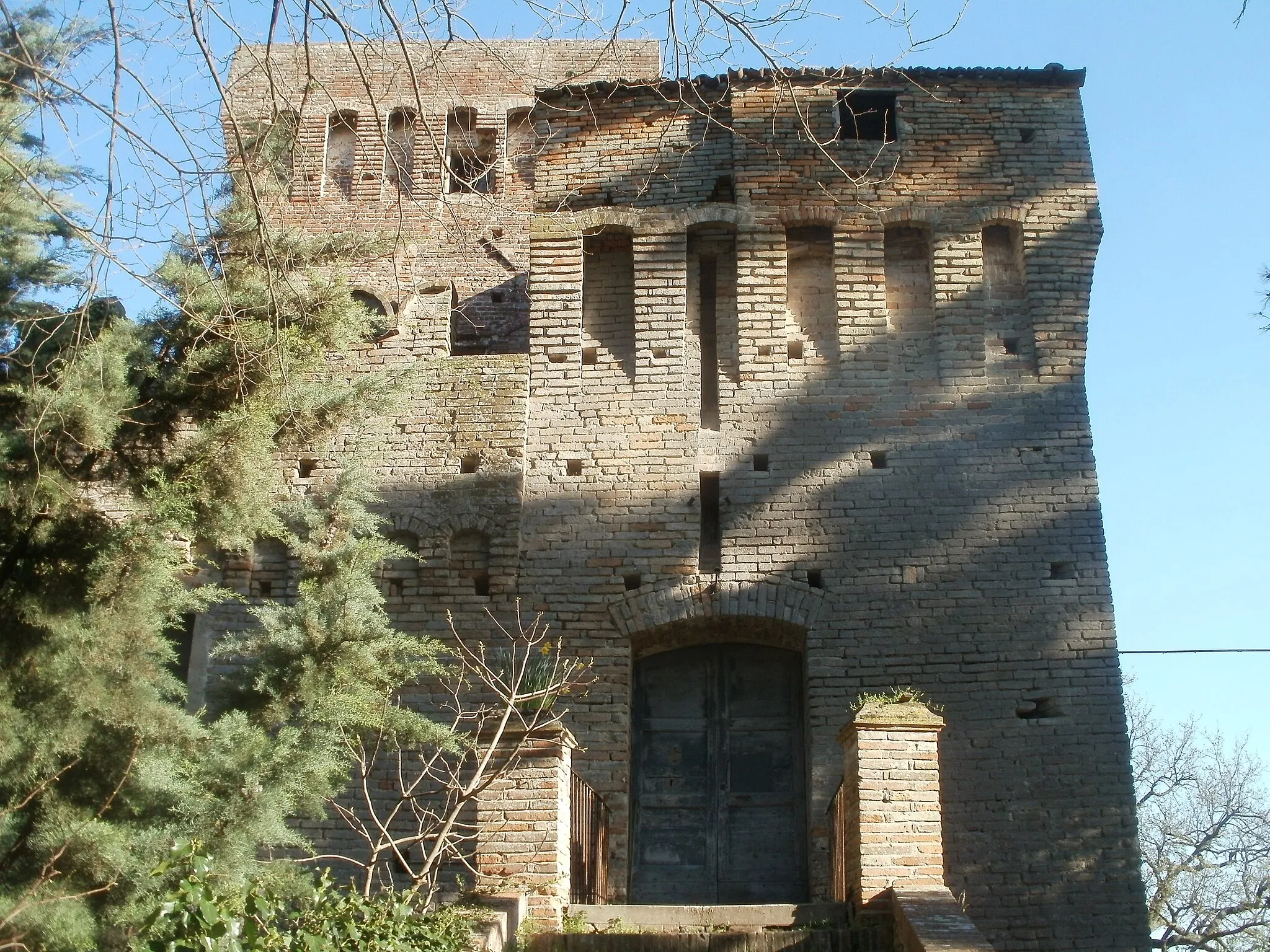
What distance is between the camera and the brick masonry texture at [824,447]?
35.0ft

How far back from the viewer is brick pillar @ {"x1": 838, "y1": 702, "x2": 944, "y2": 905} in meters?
8.16

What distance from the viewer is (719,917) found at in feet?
27.2

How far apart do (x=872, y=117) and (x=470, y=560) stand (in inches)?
215

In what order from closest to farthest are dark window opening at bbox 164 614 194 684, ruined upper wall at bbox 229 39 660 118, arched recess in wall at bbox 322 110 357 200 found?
dark window opening at bbox 164 614 194 684 → arched recess in wall at bbox 322 110 357 200 → ruined upper wall at bbox 229 39 660 118

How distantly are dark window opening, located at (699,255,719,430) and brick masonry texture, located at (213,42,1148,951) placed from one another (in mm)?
49

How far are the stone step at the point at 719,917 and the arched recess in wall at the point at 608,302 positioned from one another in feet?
16.9

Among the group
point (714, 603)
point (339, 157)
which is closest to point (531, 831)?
point (714, 603)


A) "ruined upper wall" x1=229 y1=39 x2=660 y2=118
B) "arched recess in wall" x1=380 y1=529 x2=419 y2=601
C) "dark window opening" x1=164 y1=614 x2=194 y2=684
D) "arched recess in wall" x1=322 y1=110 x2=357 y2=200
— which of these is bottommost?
"dark window opening" x1=164 y1=614 x2=194 y2=684

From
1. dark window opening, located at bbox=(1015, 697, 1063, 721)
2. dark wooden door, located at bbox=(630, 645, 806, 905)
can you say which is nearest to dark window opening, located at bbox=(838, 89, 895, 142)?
dark wooden door, located at bbox=(630, 645, 806, 905)

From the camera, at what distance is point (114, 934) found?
7.63 metres

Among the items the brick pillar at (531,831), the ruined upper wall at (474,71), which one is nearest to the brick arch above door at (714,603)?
the brick pillar at (531,831)

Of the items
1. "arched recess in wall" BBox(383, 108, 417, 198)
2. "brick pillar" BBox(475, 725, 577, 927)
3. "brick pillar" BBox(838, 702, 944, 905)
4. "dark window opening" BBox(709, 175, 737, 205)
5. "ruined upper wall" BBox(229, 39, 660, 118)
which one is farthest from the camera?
"ruined upper wall" BBox(229, 39, 660, 118)

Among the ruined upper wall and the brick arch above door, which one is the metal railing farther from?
the ruined upper wall

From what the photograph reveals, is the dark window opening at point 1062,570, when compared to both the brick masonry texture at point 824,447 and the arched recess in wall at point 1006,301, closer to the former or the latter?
the brick masonry texture at point 824,447
